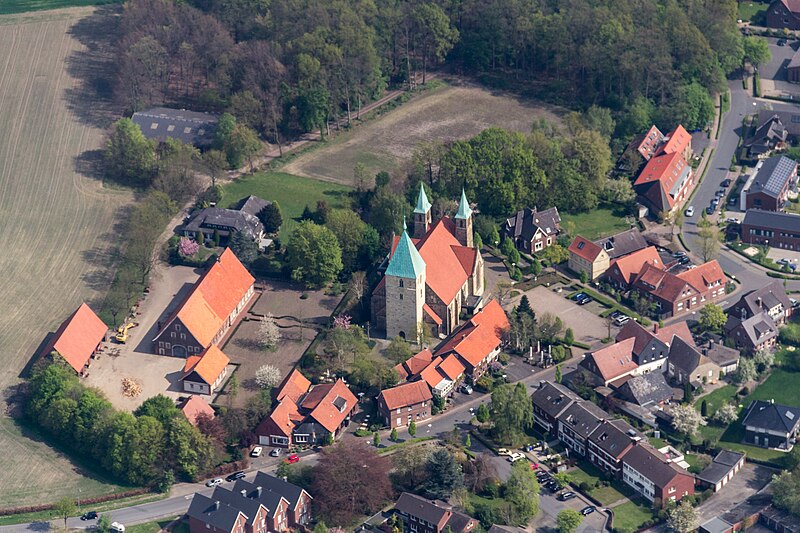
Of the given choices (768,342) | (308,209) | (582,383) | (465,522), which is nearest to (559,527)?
(465,522)

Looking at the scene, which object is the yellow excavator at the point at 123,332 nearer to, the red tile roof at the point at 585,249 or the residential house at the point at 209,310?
the residential house at the point at 209,310

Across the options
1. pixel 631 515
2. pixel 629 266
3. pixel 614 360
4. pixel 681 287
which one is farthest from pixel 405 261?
pixel 631 515

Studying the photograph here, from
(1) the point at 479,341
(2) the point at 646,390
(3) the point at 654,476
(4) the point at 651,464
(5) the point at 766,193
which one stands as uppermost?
(5) the point at 766,193

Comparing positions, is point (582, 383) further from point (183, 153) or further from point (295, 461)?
point (183, 153)

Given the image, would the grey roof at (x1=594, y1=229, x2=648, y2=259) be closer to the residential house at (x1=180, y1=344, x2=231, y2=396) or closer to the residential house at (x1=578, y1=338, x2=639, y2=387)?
the residential house at (x1=578, y1=338, x2=639, y2=387)

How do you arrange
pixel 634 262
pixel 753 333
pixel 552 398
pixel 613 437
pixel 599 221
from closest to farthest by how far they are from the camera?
pixel 613 437 → pixel 552 398 → pixel 753 333 → pixel 634 262 → pixel 599 221

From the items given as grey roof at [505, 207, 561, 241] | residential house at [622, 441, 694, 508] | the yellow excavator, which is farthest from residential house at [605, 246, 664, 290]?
the yellow excavator

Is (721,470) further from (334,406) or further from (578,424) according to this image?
(334,406)
